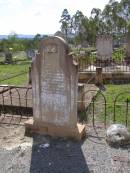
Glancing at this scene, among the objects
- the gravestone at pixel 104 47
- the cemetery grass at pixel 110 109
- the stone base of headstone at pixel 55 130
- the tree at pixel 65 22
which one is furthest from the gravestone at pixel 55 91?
the tree at pixel 65 22

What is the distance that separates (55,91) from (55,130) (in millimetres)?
823

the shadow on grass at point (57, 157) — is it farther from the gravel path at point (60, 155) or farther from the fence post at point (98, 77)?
the fence post at point (98, 77)

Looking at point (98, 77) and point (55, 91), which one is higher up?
point (55, 91)

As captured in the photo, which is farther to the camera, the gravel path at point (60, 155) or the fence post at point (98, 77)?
the fence post at point (98, 77)

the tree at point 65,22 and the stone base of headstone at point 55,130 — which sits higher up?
the tree at point 65,22

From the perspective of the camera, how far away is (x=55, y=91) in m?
5.44

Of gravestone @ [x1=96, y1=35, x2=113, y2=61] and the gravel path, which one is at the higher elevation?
gravestone @ [x1=96, y1=35, x2=113, y2=61]

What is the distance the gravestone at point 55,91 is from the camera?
17.0ft

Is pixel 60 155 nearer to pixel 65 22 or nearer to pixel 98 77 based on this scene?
pixel 98 77

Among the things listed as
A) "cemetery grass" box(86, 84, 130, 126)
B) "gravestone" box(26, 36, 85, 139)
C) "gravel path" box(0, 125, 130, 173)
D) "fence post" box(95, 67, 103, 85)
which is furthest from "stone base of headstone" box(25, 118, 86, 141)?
"fence post" box(95, 67, 103, 85)

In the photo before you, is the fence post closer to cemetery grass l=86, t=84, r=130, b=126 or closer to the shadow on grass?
cemetery grass l=86, t=84, r=130, b=126

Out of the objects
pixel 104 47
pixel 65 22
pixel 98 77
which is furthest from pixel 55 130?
pixel 65 22

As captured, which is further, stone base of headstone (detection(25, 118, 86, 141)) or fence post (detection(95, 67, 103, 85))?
fence post (detection(95, 67, 103, 85))

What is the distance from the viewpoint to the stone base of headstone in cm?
543
